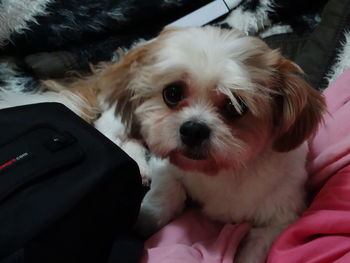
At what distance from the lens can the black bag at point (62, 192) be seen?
887 millimetres

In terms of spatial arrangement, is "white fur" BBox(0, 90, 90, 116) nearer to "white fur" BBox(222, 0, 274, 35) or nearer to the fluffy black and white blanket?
the fluffy black and white blanket

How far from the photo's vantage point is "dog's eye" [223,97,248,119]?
1.07 meters

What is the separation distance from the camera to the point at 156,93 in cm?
115

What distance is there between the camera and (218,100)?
1082 millimetres

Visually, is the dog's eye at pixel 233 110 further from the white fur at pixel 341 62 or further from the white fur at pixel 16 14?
the white fur at pixel 16 14

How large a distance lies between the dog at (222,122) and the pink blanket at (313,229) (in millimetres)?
51

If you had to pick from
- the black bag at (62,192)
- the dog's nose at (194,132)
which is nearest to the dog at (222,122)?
the dog's nose at (194,132)

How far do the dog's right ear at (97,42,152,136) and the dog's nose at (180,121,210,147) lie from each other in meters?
0.19

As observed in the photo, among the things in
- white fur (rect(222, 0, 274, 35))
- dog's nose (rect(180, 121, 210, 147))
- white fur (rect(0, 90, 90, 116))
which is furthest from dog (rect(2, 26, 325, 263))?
white fur (rect(222, 0, 274, 35))

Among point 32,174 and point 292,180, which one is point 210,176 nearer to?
point 292,180

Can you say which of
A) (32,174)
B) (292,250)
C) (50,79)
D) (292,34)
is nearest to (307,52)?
(292,34)

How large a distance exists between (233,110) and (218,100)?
0.04 metres

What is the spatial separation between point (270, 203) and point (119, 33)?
0.92 meters

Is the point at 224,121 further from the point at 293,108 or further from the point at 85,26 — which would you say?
the point at 85,26
